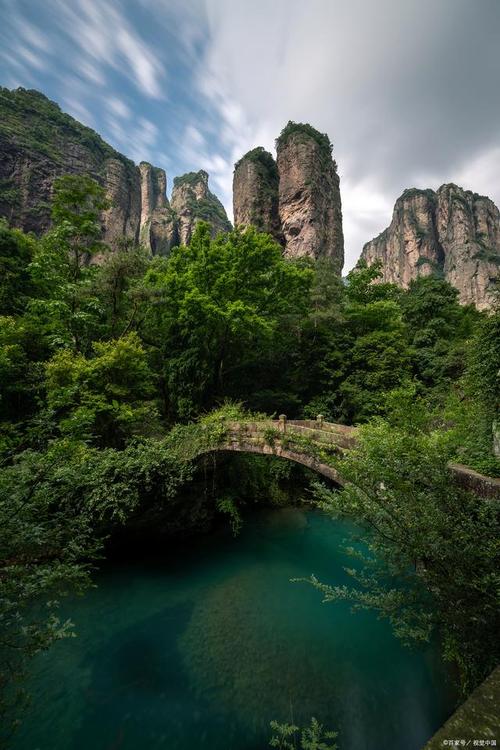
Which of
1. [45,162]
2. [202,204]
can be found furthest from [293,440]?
[202,204]

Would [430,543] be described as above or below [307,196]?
below

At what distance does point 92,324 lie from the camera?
13211 mm

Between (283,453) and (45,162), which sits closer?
(283,453)

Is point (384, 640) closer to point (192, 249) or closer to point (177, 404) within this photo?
point (177, 404)

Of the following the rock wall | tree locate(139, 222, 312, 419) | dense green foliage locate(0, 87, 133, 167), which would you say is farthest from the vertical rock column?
tree locate(139, 222, 312, 419)

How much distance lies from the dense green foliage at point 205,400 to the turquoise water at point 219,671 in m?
1.01

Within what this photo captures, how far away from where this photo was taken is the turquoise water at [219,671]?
5.00 meters

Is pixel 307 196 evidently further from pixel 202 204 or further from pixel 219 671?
pixel 219 671

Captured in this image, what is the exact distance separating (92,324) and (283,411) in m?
9.91

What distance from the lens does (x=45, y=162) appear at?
129 feet

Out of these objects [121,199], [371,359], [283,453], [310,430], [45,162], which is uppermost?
[121,199]

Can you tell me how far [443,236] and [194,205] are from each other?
55841 millimetres

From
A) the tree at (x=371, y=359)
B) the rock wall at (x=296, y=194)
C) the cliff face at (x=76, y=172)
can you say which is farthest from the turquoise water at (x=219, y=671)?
the rock wall at (x=296, y=194)

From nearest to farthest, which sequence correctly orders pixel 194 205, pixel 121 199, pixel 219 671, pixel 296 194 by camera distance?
pixel 219 671, pixel 296 194, pixel 121 199, pixel 194 205
